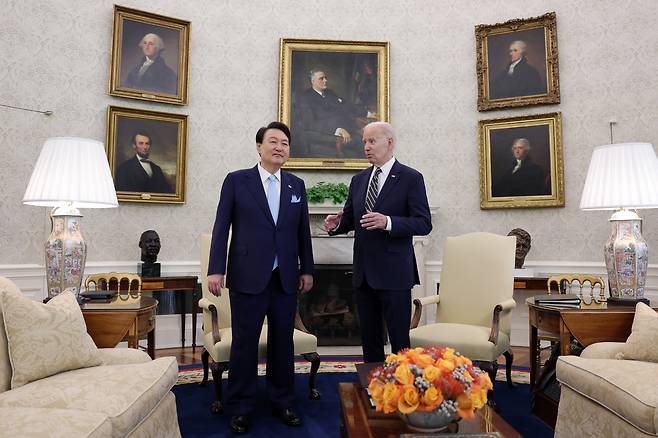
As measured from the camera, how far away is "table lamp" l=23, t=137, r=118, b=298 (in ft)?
9.26

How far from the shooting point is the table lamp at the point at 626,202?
2.98 meters

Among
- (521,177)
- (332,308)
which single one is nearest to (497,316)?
(332,308)

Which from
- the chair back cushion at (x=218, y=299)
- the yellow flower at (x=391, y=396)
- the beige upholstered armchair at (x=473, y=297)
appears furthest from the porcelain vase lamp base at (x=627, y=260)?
the chair back cushion at (x=218, y=299)

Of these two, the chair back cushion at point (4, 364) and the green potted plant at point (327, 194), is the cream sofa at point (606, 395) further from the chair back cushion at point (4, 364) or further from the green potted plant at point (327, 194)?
the green potted plant at point (327, 194)

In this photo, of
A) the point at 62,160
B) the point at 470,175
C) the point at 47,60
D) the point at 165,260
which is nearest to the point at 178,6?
the point at 47,60

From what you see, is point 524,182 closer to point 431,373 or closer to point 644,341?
point 644,341

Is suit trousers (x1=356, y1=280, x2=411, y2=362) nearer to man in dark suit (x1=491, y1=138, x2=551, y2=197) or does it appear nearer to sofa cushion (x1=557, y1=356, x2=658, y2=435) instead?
sofa cushion (x1=557, y1=356, x2=658, y2=435)

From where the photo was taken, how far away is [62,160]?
287 cm

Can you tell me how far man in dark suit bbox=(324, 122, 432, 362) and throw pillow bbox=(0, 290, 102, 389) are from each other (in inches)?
62.8

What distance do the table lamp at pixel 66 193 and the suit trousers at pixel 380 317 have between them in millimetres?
1757

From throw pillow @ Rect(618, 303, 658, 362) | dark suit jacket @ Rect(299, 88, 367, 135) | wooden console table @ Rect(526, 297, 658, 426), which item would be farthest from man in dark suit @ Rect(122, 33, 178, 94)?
throw pillow @ Rect(618, 303, 658, 362)

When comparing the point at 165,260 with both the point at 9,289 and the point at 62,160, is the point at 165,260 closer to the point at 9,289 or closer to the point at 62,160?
the point at 62,160

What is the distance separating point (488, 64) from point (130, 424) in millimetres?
5688

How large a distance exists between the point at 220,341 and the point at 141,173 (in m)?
3.09
